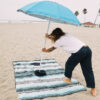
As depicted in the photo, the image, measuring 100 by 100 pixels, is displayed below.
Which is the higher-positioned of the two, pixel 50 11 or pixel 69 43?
pixel 50 11

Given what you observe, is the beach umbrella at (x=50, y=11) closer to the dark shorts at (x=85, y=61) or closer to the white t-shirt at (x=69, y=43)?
the white t-shirt at (x=69, y=43)

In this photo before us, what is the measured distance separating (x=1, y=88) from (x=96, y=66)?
3.44 m

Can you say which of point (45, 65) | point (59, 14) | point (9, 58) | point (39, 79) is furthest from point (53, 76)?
point (9, 58)

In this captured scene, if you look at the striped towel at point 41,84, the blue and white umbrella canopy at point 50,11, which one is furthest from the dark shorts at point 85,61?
the blue and white umbrella canopy at point 50,11

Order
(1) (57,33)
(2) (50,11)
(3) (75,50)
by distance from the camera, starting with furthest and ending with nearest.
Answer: (1) (57,33) → (3) (75,50) → (2) (50,11)

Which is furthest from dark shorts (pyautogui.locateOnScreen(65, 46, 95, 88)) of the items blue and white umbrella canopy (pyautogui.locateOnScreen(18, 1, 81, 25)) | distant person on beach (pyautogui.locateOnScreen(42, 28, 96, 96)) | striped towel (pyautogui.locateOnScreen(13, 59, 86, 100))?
blue and white umbrella canopy (pyautogui.locateOnScreen(18, 1, 81, 25))

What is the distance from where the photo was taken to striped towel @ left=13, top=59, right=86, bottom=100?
3.63m

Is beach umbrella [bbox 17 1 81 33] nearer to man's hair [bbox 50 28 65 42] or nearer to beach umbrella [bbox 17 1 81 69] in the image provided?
beach umbrella [bbox 17 1 81 69]

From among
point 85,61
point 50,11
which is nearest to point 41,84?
point 85,61

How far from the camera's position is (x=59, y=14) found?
3434 mm

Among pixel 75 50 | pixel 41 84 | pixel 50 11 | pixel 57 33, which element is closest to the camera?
pixel 50 11

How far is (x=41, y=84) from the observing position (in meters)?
4.05

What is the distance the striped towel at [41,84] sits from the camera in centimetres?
363

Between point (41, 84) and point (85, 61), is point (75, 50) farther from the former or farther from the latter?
point (41, 84)
